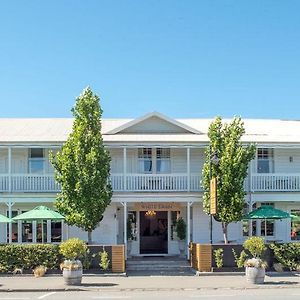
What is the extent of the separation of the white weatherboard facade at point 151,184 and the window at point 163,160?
0.05 metres

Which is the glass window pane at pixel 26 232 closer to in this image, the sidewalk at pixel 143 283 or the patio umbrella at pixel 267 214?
the sidewalk at pixel 143 283

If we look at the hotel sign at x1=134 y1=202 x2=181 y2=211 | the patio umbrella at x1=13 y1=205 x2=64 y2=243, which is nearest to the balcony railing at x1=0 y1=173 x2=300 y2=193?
the hotel sign at x1=134 y1=202 x2=181 y2=211

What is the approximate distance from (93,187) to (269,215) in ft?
25.1

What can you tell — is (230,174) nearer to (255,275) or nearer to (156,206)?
(156,206)

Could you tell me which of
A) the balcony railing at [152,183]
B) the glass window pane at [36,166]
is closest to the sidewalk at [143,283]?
the balcony railing at [152,183]

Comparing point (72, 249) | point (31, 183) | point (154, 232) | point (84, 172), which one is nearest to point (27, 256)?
point (72, 249)

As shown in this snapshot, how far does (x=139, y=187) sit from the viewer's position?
2769 cm

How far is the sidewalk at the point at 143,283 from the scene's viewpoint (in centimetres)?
1967

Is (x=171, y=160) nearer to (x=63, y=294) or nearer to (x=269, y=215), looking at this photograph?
(x=269, y=215)

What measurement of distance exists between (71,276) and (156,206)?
361 inches

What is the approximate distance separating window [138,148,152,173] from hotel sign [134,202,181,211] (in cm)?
168

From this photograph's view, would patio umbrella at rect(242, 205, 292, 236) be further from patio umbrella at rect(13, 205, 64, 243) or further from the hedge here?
the hedge

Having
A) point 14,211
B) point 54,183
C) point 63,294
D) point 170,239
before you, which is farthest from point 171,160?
point 63,294

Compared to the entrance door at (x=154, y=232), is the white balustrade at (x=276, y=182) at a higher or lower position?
higher
